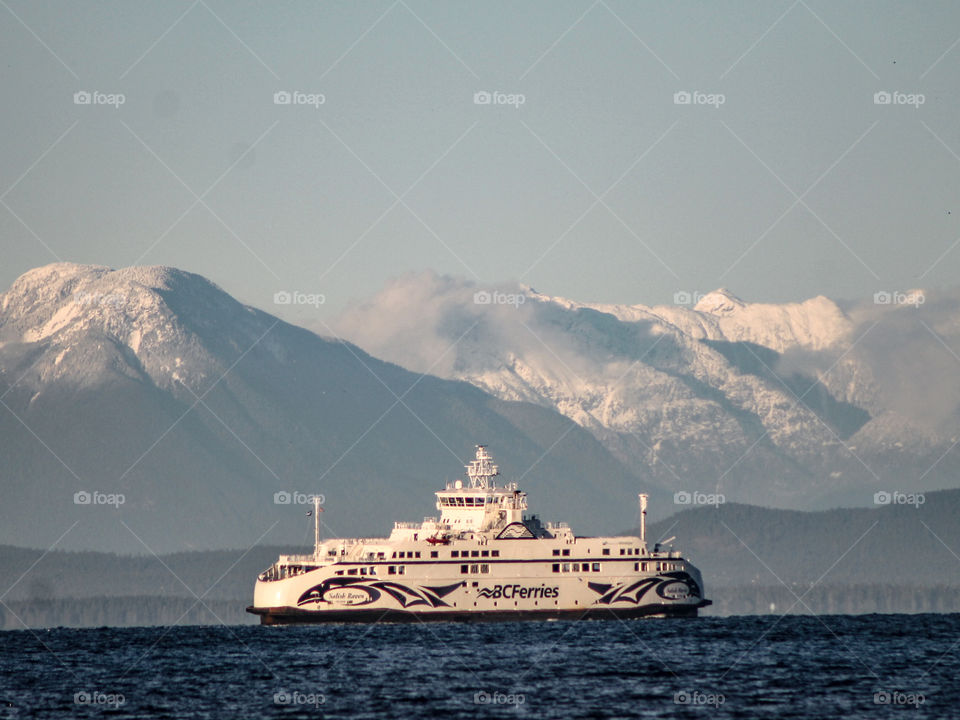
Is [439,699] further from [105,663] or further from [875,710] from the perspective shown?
[105,663]

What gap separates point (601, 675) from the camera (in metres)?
71.5

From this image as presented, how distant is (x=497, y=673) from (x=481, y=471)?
37636mm

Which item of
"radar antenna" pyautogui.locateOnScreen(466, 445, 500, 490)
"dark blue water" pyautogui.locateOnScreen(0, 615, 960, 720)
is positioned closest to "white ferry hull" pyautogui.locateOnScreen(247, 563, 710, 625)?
"dark blue water" pyautogui.locateOnScreen(0, 615, 960, 720)

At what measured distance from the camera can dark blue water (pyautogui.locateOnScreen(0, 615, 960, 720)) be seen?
6203 centimetres

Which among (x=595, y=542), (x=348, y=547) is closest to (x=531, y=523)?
(x=595, y=542)

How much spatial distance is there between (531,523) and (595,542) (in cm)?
489

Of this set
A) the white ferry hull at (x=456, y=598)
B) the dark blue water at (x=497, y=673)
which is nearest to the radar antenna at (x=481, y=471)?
the white ferry hull at (x=456, y=598)

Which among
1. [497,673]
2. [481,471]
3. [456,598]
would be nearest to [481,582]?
[456,598]

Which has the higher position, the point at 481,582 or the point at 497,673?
the point at 481,582

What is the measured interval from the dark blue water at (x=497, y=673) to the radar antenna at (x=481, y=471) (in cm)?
1108

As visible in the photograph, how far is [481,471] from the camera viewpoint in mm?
109188

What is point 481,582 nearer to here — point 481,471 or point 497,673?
point 481,471

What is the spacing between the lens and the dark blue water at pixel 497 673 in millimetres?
62031

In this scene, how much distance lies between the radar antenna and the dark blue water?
1108 cm
